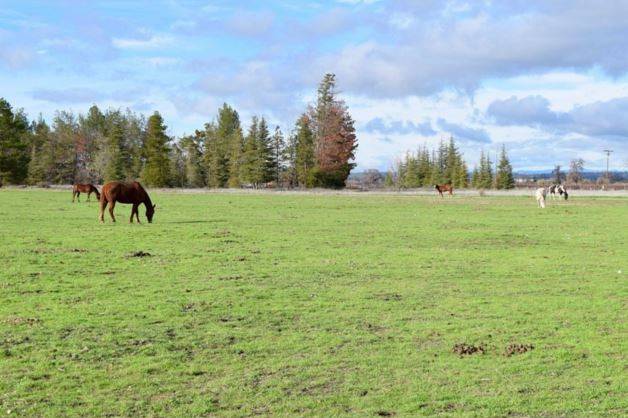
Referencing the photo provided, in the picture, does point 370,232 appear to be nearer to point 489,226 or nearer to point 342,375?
point 489,226

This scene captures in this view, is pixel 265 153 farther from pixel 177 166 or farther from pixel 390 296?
pixel 390 296

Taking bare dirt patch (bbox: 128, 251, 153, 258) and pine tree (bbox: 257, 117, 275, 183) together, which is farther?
pine tree (bbox: 257, 117, 275, 183)

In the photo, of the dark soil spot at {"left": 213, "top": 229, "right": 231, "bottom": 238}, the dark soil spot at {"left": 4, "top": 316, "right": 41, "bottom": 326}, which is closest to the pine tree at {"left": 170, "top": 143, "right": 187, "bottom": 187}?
the dark soil spot at {"left": 213, "top": 229, "right": 231, "bottom": 238}

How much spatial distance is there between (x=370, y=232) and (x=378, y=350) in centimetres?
1724

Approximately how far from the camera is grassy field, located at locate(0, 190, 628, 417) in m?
6.64

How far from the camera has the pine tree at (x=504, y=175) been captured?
11400cm

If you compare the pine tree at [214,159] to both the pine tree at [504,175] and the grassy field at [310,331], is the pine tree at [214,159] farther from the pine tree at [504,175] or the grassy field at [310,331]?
the grassy field at [310,331]

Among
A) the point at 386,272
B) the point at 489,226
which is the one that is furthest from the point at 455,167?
the point at 386,272

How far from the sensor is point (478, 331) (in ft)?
30.8

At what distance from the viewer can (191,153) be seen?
373 ft

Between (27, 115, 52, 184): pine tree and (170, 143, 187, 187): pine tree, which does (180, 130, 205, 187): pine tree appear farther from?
(27, 115, 52, 184): pine tree

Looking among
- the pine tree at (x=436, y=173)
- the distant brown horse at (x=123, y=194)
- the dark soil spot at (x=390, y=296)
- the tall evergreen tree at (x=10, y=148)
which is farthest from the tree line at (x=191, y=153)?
the dark soil spot at (x=390, y=296)

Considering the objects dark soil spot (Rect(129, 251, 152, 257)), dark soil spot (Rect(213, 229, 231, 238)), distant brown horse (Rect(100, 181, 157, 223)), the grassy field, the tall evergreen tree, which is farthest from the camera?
the tall evergreen tree

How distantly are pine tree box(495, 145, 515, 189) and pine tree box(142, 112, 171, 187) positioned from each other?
184 ft
